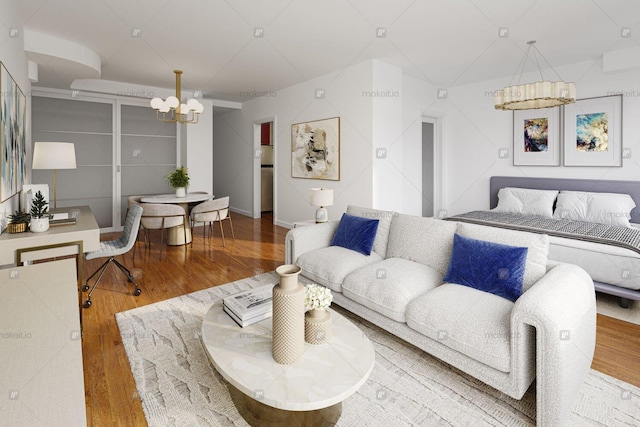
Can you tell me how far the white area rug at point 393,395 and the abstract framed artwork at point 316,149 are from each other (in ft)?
11.6

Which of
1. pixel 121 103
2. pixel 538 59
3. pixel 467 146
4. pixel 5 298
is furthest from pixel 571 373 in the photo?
pixel 121 103

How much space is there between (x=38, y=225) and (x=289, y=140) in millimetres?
4370

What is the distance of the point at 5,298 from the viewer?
4.32 feet

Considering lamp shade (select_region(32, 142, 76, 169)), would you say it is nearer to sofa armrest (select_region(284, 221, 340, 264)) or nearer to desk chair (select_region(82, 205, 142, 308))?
desk chair (select_region(82, 205, 142, 308))

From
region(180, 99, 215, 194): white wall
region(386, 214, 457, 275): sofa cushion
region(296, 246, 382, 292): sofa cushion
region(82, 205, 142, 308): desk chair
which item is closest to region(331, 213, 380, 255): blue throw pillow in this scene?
region(296, 246, 382, 292): sofa cushion

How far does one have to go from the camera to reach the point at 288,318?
162 centimetres

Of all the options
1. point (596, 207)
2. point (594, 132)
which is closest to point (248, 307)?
point (596, 207)

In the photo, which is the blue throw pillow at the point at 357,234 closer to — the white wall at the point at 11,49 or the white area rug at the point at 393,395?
the white area rug at the point at 393,395

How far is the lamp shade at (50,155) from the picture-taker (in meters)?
3.52

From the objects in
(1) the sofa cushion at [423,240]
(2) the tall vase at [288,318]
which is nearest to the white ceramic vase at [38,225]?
(2) the tall vase at [288,318]

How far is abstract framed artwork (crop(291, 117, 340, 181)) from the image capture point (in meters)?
5.50

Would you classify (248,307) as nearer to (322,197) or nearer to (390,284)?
(390,284)

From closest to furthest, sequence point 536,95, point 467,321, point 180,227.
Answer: point 467,321 < point 536,95 < point 180,227

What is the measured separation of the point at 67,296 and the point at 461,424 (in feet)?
6.14
